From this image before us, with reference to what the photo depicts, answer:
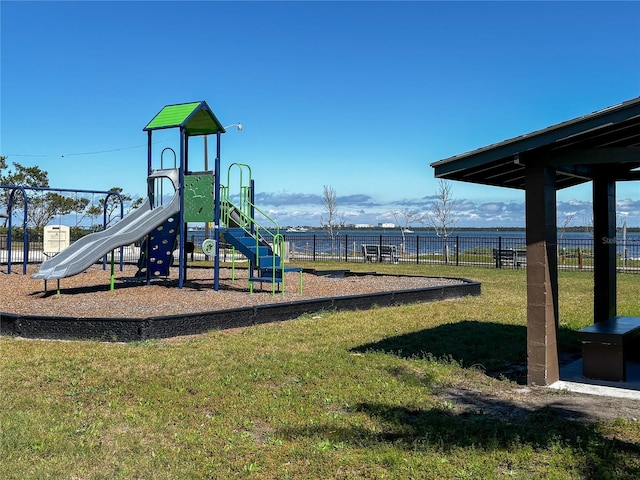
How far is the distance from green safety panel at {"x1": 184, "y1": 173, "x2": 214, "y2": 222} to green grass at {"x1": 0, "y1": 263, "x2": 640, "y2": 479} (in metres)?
5.50

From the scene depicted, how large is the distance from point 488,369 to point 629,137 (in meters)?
3.13

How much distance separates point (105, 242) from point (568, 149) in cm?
960

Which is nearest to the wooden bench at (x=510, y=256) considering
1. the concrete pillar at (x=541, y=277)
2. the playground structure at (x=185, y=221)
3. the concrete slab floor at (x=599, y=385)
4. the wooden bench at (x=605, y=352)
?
the playground structure at (x=185, y=221)

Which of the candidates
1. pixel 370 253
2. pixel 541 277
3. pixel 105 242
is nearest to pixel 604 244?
pixel 541 277

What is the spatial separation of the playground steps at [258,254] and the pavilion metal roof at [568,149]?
6.61m

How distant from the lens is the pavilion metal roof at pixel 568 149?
18.1ft

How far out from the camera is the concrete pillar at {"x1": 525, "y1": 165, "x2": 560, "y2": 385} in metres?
6.05

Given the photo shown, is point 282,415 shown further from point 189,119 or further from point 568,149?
point 189,119

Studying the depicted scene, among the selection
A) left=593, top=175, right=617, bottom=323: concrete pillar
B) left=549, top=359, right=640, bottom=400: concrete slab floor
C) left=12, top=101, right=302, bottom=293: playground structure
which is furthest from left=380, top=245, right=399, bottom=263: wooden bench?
left=549, top=359, right=640, bottom=400: concrete slab floor

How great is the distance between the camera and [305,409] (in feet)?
16.7

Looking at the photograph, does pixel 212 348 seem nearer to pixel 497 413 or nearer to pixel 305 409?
pixel 305 409

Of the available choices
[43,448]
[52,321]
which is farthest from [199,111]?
[43,448]

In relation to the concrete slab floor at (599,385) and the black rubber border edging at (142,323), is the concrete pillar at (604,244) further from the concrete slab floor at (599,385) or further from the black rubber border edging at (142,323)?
the black rubber border edging at (142,323)

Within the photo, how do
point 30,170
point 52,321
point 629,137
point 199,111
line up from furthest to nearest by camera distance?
point 30,170, point 199,111, point 52,321, point 629,137
